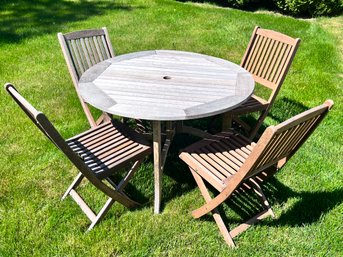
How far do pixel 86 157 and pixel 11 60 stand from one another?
14.1 feet

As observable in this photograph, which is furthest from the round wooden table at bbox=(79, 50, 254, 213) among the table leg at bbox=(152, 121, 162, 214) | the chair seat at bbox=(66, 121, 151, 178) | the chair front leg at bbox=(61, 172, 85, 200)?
the chair front leg at bbox=(61, 172, 85, 200)

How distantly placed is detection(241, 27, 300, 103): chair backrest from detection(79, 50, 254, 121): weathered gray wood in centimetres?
60

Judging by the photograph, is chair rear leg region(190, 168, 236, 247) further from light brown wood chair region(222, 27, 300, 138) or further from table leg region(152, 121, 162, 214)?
light brown wood chair region(222, 27, 300, 138)

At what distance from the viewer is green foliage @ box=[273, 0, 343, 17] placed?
905 cm

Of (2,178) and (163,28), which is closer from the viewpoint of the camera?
(2,178)

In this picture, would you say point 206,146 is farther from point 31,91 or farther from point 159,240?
point 31,91

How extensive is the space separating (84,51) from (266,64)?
86.4 inches

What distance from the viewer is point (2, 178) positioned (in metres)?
3.44

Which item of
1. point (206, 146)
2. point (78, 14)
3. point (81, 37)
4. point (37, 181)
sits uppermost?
point (81, 37)

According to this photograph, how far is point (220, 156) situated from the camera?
2.90m

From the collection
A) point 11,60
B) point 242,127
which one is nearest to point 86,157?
point 242,127

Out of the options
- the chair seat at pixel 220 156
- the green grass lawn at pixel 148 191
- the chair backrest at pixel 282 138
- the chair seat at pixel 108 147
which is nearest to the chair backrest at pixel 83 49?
the chair seat at pixel 108 147

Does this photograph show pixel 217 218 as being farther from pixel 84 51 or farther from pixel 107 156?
pixel 84 51

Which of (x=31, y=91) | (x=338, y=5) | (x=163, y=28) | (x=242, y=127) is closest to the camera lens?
(x=242, y=127)
